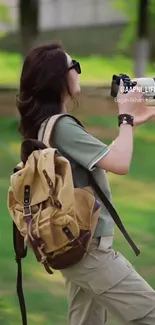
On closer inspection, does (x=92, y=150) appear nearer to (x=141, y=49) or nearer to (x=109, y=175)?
(x=109, y=175)

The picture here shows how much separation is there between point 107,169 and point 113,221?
294mm

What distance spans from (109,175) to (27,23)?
5.19 metres

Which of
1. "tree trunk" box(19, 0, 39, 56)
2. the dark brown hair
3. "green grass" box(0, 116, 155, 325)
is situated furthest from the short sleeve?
"tree trunk" box(19, 0, 39, 56)

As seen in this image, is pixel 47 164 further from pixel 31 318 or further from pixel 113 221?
pixel 31 318

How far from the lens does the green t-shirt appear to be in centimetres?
297

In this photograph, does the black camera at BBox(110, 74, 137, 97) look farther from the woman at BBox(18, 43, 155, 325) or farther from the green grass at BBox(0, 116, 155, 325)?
the green grass at BBox(0, 116, 155, 325)

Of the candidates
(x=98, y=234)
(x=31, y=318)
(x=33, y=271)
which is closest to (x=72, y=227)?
(x=98, y=234)

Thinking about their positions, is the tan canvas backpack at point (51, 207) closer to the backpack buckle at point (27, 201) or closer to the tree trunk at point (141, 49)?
the backpack buckle at point (27, 201)

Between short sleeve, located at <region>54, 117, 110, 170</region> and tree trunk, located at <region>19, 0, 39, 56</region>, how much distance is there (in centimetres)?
993

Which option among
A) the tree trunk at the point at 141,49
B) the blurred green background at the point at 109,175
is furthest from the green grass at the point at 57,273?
the tree trunk at the point at 141,49

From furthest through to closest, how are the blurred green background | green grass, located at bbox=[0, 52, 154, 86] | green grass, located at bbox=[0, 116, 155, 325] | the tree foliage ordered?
green grass, located at bbox=[0, 52, 154, 86]
the tree foliage
the blurred green background
green grass, located at bbox=[0, 116, 155, 325]

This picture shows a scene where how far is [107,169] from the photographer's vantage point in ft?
9.82

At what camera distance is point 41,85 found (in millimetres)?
3051

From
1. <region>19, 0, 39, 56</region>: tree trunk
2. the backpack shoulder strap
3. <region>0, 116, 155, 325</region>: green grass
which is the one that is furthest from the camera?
<region>19, 0, 39, 56</region>: tree trunk
